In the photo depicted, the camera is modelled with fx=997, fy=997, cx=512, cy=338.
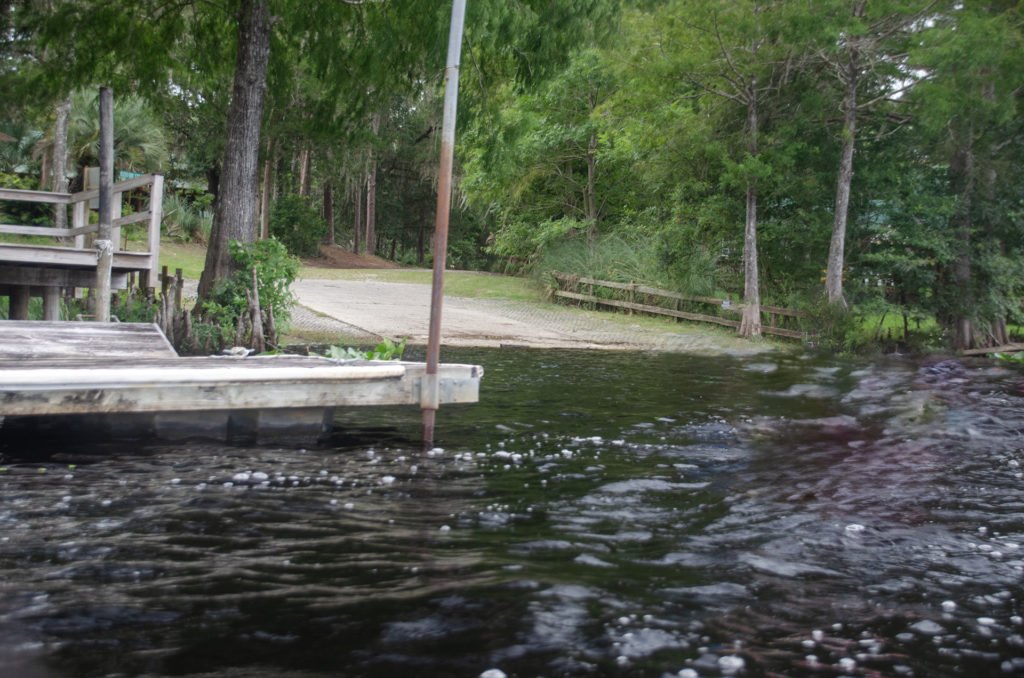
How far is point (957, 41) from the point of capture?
18.7 m

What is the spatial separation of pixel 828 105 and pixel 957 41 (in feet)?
11.4

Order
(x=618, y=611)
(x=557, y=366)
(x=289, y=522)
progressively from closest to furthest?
(x=618, y=611) → (x=289, y=522) → (x=557, y=366)

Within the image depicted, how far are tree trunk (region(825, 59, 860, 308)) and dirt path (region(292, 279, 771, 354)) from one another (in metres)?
2.02

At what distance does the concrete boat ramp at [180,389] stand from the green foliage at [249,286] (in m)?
3.37

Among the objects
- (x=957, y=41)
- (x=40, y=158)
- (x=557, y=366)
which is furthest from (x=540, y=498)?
(x=40, y=158)

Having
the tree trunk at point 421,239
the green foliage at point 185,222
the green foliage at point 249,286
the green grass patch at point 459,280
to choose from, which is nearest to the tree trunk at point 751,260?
the green grass patch at point 459,280

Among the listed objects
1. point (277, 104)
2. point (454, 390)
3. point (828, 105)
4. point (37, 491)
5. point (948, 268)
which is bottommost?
point (37, 491)

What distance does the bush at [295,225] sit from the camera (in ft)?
131

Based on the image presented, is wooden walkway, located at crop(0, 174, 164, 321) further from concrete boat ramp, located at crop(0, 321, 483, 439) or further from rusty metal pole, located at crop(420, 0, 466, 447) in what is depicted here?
rusty metal pole, located at crop(420, 0, 466, 447)

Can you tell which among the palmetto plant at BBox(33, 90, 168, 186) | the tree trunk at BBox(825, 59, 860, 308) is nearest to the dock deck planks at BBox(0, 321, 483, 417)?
the tree trunk at BBox(825, 59, 860, 308)

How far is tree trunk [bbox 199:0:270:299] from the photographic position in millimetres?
13672

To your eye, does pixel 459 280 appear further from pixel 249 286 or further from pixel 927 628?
pixel 927 628

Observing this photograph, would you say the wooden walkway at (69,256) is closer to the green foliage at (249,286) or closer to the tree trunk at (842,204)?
the green foliage at (249,286)

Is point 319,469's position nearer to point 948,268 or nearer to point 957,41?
point 957,41
